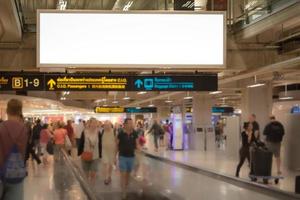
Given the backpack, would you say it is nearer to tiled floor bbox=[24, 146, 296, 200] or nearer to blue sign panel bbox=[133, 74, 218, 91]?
tiled floor bbox=[24, 146, 296, 200]

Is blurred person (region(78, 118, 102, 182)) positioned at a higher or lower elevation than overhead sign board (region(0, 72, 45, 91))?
lower

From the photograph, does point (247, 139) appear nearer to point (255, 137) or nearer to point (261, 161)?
point (255, 137)

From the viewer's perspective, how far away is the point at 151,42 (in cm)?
1163

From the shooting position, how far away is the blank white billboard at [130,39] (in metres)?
11.4

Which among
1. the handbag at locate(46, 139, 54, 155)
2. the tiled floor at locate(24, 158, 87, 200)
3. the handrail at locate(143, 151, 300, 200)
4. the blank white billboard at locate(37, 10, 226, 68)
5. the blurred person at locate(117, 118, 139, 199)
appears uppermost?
the blank white billboard at locate(37, 10, 226, 68)

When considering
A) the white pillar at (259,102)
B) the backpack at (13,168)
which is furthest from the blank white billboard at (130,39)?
the white pillar at (259,102)

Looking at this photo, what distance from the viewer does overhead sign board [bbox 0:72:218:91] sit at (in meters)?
14.3

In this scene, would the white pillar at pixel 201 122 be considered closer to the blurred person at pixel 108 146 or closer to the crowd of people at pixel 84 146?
the crowd of people at pixel 84 146

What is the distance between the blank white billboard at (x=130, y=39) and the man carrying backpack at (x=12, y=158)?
6150mm

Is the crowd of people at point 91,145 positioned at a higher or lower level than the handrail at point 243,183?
higher

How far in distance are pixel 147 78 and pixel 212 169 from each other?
7.06 metres

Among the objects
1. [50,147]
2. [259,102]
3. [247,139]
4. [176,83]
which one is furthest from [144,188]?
[259,102]

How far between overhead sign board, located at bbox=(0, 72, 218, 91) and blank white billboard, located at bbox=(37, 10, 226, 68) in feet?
8.04

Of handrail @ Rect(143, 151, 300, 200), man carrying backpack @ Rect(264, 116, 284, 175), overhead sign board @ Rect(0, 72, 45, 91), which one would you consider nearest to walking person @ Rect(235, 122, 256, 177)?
handrail @ Rect(143, 151, 300, 200)
